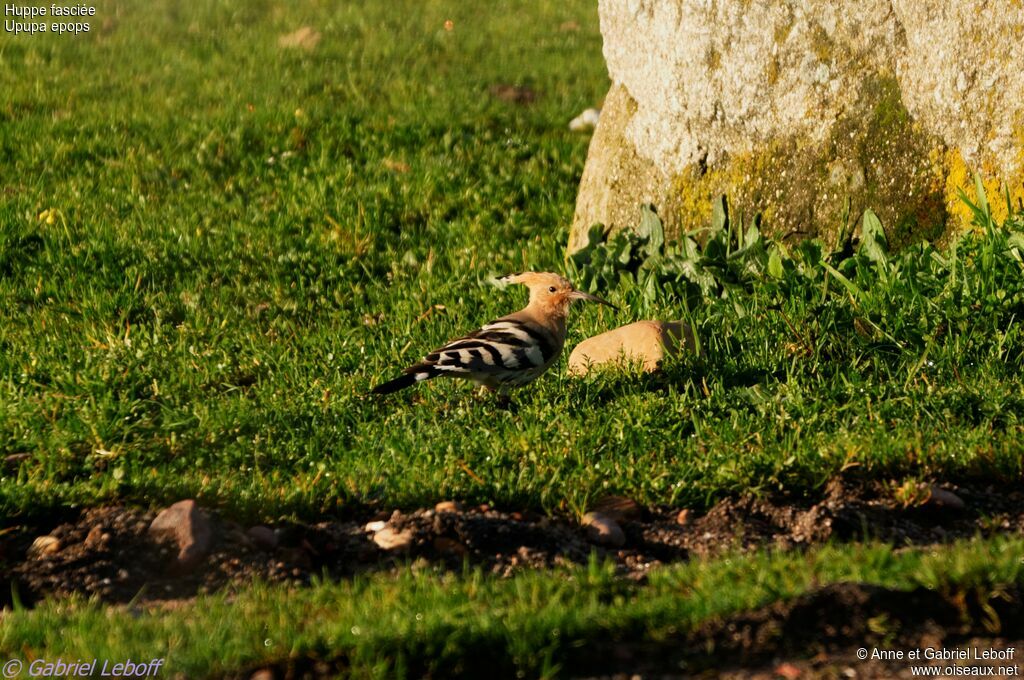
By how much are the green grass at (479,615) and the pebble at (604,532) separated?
1.34ft

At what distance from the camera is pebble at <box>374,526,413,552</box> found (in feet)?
15.6

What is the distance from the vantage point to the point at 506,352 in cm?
581

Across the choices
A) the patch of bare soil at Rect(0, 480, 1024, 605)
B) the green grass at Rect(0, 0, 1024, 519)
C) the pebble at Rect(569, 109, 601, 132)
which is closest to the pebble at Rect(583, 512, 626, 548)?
the patch of bare soil at Rect(0, 480, 1024, 605)

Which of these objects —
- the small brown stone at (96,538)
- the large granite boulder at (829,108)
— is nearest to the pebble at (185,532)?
the small brown stone at (96,538)

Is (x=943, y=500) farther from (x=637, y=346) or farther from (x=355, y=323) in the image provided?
(x=355, y=323)

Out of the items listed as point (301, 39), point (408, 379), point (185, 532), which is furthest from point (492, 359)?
point (301, 39)

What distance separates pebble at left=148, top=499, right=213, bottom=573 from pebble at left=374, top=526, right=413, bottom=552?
0.62m

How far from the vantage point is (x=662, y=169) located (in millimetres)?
7617

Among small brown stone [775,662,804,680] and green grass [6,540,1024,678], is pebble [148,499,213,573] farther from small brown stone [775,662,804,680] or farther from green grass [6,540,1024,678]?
small brown stone [775,662,804,680]

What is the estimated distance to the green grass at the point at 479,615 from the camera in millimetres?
3734

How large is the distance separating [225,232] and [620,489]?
4.11 meters

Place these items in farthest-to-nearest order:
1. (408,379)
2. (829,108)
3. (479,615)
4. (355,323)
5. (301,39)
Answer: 1. (301,39)
2. (355,323)
3. (829,108)
4. (408,379)
5. (479,615)

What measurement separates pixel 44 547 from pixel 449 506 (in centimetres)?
154

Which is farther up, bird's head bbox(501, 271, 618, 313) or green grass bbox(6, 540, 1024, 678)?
bird's head bbox(501, 271, 618, 313)
